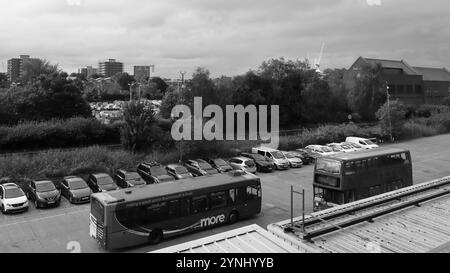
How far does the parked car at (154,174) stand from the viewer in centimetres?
2247

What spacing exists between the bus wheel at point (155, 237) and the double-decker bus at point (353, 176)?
7421 mm

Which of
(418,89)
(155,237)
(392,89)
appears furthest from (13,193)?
(418,89)

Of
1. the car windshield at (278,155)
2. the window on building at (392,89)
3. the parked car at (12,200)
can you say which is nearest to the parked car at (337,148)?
the car windshield at (278,155)

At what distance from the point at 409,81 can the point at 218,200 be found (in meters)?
71.3

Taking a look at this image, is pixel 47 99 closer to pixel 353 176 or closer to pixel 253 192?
pixel 253 192

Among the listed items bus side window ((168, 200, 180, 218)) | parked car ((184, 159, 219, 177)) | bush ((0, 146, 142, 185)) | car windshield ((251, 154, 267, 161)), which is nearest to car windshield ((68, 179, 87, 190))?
bush ((0, 146, 142, 185))

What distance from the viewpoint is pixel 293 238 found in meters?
7.96

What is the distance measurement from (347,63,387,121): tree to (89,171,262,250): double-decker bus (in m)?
44.8

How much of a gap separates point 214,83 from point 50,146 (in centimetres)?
1908

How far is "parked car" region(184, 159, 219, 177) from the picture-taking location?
2471 centimetres
